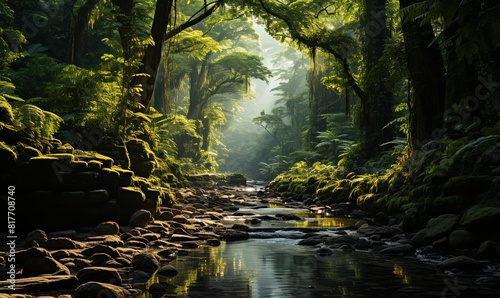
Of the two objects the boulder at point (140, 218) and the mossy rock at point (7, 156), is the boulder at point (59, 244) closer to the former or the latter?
the mossy rock at point (7, 156)

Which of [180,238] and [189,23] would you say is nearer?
[180,238]

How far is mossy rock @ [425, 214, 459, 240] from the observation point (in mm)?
7094

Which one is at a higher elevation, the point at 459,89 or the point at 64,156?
the point at 459,89

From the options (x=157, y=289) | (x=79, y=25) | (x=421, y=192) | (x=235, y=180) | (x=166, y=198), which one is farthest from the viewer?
(x=235, y=180)

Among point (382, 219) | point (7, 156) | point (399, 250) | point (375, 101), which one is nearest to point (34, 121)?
point (7, 156)

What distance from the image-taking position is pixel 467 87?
34.6 feet

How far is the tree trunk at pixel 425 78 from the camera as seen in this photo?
11578 millimetres

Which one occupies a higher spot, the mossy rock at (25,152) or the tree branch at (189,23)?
the tree branch at (189,23)

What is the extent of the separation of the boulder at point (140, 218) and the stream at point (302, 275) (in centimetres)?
172

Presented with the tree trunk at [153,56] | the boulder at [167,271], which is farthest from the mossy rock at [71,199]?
the tree trunk at [153,56]

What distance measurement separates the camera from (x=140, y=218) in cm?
858

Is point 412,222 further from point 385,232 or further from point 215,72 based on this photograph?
point 215,72

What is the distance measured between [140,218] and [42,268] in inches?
142

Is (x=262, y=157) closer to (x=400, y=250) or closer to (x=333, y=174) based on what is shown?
(x=333, y=174)
